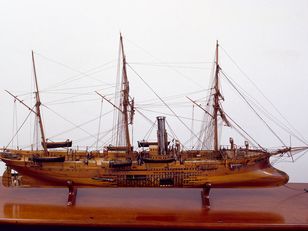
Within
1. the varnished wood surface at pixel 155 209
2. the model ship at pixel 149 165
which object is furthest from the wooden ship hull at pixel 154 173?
the varnished wood surface at pixel 155 209

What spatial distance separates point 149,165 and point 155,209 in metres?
0.41

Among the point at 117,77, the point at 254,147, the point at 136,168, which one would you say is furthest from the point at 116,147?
the point at 254,147

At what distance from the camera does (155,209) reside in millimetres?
2863

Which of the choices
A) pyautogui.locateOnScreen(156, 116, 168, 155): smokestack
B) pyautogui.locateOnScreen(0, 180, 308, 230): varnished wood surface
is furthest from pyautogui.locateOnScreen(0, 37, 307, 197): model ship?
pyautogui.locateOnScreen(0, 180, 308, 230): varnished wood surface

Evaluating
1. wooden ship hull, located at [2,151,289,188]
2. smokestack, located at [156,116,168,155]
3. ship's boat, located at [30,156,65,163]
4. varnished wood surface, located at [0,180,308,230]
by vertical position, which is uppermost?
smokestack, located at [156,116,168,155]

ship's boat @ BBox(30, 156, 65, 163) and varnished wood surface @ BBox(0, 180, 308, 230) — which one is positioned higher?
ship's boat @ BBox(30, 156, 65, 163)

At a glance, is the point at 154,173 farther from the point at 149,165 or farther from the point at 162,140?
the point at 162,140

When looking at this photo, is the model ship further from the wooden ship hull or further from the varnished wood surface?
the varnished wood surface

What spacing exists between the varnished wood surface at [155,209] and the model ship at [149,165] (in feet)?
0.35

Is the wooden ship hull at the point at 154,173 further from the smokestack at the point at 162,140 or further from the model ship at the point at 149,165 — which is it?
the smokestack at the point at 162,140

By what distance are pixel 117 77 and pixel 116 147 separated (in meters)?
0.63

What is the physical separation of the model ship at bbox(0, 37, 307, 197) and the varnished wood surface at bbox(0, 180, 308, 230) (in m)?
0.11

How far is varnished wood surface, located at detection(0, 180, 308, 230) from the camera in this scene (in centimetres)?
255

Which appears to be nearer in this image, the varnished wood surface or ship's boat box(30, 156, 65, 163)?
the varnished wood surface
